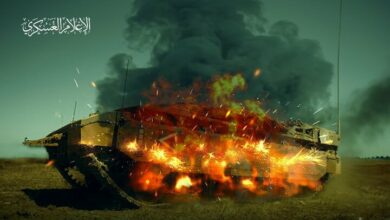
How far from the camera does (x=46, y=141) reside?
1182 cm

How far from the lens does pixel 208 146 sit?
12445 mm

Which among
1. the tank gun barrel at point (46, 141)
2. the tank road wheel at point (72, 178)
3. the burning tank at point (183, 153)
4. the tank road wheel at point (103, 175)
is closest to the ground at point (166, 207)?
the tank road wheel at point (72, 178)

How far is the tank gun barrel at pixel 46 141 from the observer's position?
11541 mm

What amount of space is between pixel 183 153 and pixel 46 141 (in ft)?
15.4

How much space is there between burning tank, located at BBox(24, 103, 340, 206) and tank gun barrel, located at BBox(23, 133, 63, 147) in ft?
0.10

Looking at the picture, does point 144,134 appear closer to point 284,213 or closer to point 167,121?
point 167,121

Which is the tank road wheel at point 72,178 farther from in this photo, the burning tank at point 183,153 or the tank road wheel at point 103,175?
the tank road wheel at point 103,175

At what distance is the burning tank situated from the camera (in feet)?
34.9

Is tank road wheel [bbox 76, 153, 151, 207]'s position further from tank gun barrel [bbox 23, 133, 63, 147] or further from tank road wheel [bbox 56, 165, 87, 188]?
tank road wheel [bbox 56, 165, 87, 188]

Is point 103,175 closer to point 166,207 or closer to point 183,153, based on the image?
point 166,207

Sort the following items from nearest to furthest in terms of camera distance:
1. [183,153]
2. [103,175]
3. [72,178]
Result: 1. [103,175]
2. [183,153]
3. [72,178]

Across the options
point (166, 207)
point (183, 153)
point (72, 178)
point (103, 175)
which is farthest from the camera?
point (72, 178)

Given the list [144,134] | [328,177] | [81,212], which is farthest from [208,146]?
[328,177]

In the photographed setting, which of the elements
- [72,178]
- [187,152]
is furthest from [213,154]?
[72,178]
